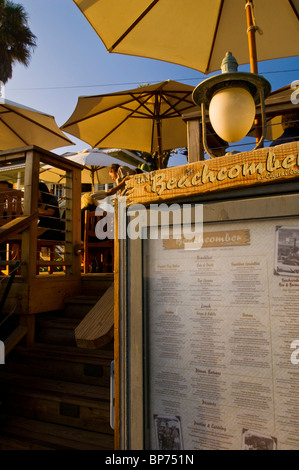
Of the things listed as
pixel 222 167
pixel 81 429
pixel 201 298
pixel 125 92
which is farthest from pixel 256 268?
pixel 125 92

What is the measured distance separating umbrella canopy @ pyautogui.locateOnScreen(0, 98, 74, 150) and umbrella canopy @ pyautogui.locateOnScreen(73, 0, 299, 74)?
2781 millimetres

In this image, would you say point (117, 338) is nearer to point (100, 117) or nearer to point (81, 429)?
point (81, 429)

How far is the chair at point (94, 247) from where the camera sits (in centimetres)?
512

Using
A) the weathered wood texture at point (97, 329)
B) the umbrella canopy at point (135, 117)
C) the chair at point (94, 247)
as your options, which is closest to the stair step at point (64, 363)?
A: the weathered wood texture at point (97, 329)

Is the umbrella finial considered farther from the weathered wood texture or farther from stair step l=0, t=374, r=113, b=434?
stair step l=0, t=374, r=113, b=434

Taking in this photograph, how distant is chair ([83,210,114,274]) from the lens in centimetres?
512

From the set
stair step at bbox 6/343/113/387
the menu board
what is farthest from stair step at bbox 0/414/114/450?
the menu board

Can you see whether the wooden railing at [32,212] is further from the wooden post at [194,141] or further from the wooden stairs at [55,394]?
the wooden post at [194,141]

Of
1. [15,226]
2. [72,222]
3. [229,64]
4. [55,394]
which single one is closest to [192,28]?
[72,222]

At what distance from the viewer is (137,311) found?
92 cm

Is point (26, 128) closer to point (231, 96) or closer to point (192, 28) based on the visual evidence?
point (192, 28)

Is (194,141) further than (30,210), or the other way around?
(30,210)

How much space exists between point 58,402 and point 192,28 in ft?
13.6
